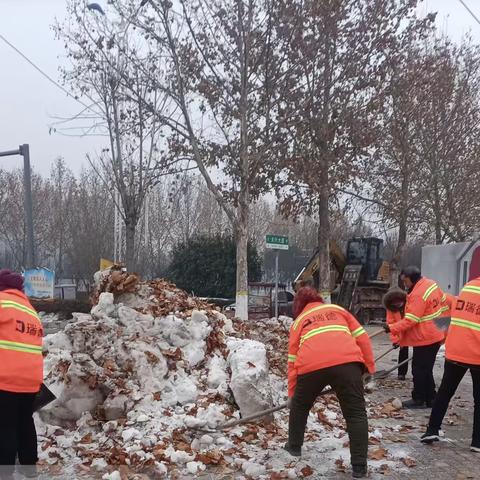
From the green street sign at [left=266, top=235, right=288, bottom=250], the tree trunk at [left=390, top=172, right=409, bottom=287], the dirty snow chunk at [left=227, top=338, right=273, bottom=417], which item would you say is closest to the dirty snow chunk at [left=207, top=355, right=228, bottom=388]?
the dirty snow chunk at [left=227, top=338, right=273, bottom=417]

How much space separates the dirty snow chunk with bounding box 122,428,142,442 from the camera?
5.73m

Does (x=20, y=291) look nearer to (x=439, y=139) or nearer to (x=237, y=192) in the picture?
(x=237, y=192)

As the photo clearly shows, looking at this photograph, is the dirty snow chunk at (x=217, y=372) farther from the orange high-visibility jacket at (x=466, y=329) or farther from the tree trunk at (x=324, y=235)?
the tree trunk at (x=324, y=235)

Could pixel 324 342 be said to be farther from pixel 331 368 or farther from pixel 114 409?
pixel 114 409

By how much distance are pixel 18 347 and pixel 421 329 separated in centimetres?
466

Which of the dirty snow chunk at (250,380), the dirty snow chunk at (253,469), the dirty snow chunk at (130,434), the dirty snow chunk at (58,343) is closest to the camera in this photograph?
the dirty snow chunk at (253,469)

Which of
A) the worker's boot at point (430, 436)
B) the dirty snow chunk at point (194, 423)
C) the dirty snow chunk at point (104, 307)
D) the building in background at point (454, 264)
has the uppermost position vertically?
the building in background at point (454, 264)

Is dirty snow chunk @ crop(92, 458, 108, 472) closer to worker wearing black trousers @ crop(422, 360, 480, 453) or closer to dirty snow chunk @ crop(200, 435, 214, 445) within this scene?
dirty snow chunk @ crop(200, 435, 214, 445)

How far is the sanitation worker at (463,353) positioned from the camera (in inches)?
222

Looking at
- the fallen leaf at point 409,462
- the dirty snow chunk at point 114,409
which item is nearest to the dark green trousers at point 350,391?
the fallen leaf at point 409,462

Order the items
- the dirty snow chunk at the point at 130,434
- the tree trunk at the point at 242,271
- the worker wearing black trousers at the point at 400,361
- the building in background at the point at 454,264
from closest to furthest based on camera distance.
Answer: the dirty snow chunk at the point at 130,434, the worker wearing black trousers at the point at 400,361, the building in background at the point at 454,264, the tree trunk at the point at 242,271

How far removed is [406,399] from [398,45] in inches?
426

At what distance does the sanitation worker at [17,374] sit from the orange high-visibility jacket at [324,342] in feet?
6.69

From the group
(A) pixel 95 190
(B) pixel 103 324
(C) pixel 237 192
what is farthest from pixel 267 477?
(A) pixel 95 190
